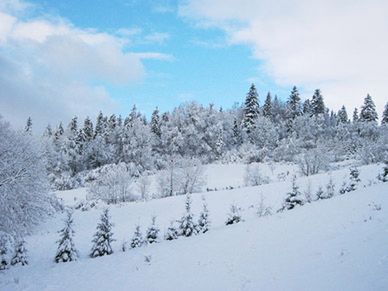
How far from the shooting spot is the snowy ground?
10.9m

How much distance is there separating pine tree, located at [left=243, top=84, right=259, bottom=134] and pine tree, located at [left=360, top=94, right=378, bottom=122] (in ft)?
73.8

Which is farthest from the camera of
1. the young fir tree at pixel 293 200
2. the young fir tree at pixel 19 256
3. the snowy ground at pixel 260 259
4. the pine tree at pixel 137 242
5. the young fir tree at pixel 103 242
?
the young fir tree at pixel 293 200

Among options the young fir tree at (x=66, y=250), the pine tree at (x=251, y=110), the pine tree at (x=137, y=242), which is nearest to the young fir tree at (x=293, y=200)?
the pine tree at (x=137, y=242)

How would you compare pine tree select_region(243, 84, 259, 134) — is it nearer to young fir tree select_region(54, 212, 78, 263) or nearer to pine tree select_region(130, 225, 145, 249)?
pine tree select_region(130, 225, 145, 249)

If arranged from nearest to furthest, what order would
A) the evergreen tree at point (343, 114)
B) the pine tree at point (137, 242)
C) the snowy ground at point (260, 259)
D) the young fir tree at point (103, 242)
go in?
the snowy ground at point (260, 259) → the young fir tree at point (103, 242) → the pine tree at point (137, 242) → the evergreen tree at point (343, 114)

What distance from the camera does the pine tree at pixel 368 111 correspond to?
7694 cm

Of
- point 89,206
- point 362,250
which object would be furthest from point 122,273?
point 89,206

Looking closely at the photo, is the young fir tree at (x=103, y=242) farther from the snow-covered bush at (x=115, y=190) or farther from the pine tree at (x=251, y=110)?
the pine tree at (x=251, y=110)

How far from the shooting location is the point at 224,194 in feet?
111

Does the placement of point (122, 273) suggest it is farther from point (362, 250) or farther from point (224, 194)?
point (224, 194)

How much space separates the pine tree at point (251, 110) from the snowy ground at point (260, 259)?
56.1m

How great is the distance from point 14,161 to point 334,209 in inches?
649

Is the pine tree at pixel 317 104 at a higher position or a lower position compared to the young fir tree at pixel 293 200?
higher

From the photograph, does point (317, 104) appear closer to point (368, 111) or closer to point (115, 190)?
point (368, 111)
